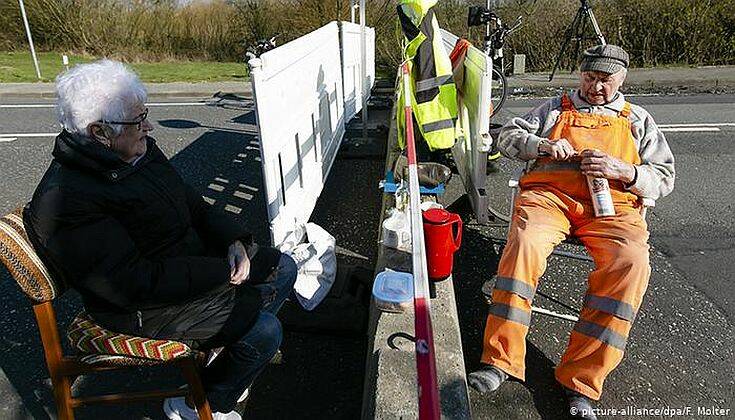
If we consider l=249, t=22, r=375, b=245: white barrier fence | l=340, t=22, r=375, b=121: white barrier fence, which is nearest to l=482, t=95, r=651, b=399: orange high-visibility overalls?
l=249, t=22, r=375, b=245: white barrier fence

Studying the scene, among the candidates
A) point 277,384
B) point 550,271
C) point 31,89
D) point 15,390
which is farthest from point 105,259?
point 31,89

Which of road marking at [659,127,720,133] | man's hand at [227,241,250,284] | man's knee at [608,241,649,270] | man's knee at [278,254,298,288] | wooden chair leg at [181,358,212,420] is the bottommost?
road marking at [659,127,720,133]

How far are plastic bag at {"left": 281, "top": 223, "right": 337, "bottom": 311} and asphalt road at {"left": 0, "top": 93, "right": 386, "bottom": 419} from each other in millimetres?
163

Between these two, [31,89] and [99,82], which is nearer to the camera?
[99,82]

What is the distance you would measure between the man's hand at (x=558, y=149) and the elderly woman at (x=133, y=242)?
71.2 inches

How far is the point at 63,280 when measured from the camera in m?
1.72

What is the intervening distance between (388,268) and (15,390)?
1.98m

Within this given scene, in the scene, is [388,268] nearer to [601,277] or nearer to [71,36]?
[601,277]

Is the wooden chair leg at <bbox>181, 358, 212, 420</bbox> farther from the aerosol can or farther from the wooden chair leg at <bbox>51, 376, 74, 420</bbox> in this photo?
the aerosol can

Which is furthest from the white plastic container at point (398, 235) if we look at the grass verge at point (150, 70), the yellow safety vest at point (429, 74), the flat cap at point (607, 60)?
the grass verge at point (150, 70)

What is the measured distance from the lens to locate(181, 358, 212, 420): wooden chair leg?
190 centimetres

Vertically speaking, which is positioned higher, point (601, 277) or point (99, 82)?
point (99, 82)

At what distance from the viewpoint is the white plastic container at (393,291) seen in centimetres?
217

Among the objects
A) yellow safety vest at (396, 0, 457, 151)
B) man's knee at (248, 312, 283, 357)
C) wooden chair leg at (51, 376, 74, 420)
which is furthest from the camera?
yellow safety vest at (396, 0, 457, 151)
